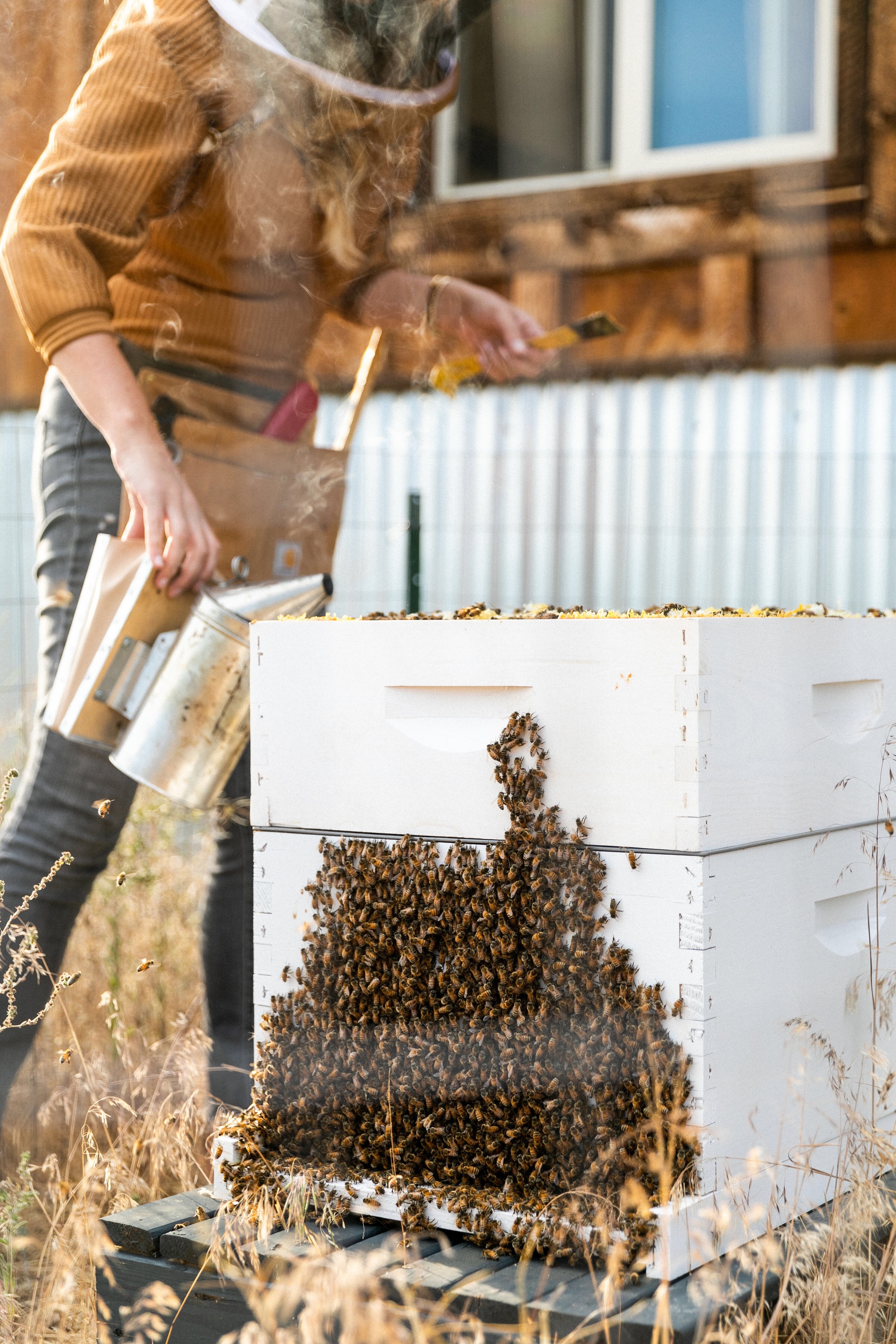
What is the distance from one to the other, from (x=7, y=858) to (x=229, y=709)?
1.19ft

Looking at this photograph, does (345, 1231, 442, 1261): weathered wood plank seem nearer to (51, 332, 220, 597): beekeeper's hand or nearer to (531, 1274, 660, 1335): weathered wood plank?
(531, 1274, 660, 1335): weathered wood plank

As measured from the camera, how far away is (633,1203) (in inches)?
40.3

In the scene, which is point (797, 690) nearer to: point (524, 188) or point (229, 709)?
point (229, 709)

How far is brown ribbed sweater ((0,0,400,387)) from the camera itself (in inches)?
59.7

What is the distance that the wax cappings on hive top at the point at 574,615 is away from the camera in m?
1.16

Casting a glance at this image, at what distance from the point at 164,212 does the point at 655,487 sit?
5.95 feet

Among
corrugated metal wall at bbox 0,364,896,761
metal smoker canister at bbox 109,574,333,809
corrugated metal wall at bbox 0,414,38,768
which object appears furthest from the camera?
corrugated metal wall at bbox 0,364,896,761

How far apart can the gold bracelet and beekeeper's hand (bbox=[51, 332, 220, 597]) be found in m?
0.58

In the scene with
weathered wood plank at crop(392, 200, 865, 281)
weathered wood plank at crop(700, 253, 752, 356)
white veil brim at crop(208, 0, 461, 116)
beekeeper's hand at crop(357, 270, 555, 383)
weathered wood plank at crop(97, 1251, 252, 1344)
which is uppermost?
weathered wood plank at crop(392, 200, 865, 281)

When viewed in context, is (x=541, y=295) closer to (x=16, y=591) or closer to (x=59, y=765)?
(x=16, y=591)

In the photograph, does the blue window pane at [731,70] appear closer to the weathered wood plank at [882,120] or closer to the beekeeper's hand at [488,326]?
the weathered wood plank at [882,120]

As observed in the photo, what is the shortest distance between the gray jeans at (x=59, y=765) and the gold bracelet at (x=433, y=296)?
61cm

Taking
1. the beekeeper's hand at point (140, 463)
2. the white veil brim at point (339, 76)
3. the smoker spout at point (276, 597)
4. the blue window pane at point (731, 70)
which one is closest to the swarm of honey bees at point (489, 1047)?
the smoker spout at point (276, 597)

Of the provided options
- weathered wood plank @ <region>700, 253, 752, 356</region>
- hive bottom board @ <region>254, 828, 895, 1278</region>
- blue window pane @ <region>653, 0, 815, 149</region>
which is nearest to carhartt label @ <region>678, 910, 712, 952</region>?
hive bottom board @ <region>254, 828, 895, 1278</region>
